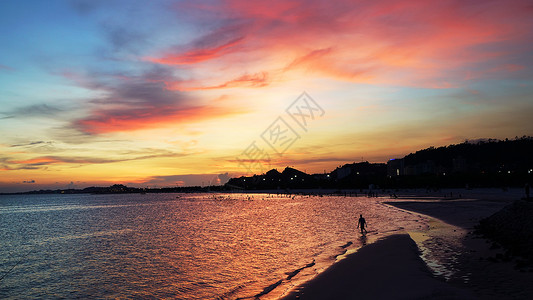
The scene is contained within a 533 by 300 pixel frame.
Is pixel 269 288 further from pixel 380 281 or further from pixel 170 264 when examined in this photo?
pixel 170 264

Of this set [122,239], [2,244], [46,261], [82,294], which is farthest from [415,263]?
[2,244]

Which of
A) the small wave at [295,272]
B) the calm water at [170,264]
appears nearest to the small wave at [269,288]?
the calm water at [170,264]

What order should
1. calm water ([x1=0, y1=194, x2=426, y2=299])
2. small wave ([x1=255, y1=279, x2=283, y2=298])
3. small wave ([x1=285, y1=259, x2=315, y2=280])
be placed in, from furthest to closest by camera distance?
small wave ([x1=285, y1=259, x2=315, y2=280])
calm water ([x1=0, y1=194, x2=426, y2=299])
small wave ([x1=255, y1=279, x2=283, y2=298])

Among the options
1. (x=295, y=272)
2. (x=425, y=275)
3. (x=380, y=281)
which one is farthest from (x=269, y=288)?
(x=425, y=275)

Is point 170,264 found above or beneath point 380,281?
beneath

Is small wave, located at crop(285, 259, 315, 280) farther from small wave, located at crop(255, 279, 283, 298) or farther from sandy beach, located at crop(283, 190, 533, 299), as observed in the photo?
sandy beach, located at crop(283, 190, 533, 299)

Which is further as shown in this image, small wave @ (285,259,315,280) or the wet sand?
small wave @ (285,259,315,280)

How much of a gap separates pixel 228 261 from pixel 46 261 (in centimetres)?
1774

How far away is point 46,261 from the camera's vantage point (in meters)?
32.0

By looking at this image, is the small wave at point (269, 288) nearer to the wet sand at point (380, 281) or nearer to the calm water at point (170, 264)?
the calm water at point (170, 264)

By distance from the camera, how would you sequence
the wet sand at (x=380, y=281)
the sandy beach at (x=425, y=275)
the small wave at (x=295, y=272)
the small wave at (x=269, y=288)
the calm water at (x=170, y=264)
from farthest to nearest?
the small wave at (x=295, y=272), the calm water at (x=170, y=264), the small wave at (x=269, y=288), the wet sand at (x=380, y=281), the sandy beach at (x=425, y=275)

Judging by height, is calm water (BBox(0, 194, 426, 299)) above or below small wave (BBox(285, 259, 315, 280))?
below

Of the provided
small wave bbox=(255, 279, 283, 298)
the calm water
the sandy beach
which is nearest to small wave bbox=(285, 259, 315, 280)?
the calm water

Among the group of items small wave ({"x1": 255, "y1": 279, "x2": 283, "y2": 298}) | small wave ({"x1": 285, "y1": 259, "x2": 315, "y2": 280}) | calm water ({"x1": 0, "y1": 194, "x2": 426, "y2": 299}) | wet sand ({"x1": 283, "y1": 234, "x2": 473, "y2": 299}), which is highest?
wet sand ({"x1": 283, "y1": 234, "x2": 473, "y2": 299})
